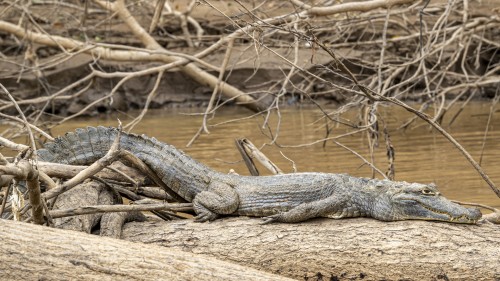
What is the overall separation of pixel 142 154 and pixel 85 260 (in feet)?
5.09

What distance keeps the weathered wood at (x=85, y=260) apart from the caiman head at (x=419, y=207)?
1124mm

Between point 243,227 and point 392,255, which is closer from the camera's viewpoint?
point 392,255

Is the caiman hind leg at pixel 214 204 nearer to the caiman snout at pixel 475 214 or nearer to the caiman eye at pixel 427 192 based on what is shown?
the caiman eye at pixel 427 192

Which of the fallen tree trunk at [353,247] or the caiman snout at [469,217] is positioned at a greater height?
the caiman snout at [469,217]

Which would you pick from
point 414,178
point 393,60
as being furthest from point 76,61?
point 414,178

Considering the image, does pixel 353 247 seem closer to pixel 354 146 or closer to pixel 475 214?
pixel 475 214

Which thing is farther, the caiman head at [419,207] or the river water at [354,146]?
the river water at [354,146]

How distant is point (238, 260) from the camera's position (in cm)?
548

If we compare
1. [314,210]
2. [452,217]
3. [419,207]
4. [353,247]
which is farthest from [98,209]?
[452,217]

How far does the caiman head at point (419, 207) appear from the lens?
5.55m

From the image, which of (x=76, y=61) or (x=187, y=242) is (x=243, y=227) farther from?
(x=76, y=61)

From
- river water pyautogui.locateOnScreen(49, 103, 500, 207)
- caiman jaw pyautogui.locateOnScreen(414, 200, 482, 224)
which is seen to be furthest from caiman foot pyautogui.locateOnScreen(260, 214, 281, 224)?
river water pyautogui.locateOnScreen(49, 103, 500, 207)

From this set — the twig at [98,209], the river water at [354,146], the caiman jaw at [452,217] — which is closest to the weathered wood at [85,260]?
the twig at [98,209]

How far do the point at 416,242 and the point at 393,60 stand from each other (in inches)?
344
